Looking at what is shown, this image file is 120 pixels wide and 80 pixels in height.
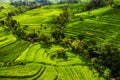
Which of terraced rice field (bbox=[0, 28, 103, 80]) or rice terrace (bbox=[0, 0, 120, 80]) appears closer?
terraced rice field (bbox=[0, 28, 103, 80])

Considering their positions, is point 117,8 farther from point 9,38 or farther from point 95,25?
point 9,38

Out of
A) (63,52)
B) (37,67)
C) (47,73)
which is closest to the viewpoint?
(47,73)

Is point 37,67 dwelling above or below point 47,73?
above

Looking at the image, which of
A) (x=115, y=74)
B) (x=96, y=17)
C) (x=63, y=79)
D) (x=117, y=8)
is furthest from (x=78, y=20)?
(x=63, y=79)

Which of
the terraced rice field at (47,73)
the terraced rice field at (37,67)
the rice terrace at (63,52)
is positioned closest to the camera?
the terraced rice field at (47,73)

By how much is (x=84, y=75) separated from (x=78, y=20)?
178 ft

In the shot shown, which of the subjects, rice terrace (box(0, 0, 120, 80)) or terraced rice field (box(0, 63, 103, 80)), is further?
rice terrace (box(0, 0, 120, 80))

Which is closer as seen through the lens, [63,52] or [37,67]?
[37,67]

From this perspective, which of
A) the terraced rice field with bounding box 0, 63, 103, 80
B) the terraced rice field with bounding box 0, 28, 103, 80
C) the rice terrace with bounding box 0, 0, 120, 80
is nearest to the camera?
the terraced rice field with bounding box 0, 63, 103, 80

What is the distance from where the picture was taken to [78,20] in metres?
113

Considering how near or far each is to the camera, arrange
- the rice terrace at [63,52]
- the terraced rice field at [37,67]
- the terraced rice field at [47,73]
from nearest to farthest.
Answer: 1. the terraced rice field at [47,73]
2. the terraced rice field at [37,67]
3. the rice terrace at [63,52]

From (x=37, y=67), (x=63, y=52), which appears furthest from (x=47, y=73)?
(x=63, y=52)

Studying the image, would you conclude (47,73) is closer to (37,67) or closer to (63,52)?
(37,67)

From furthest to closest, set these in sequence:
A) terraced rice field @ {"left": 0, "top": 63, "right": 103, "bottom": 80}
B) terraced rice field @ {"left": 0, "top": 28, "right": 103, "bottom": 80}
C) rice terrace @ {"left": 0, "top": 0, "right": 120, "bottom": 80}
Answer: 1. rice terrace @ {"left": 0, "top": 0, "right": 120, "bottom": 80}
2. terraced rice field @ {"left": 0, "top": 28, "right": 103, "bottom": 80}
3. terraced rice field @ {"left": 0, "top": 63, "right": 103, "bottom": 80}
